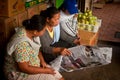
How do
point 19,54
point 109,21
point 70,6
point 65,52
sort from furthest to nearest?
point 109,21 → point 70,6 → point 65,52 → point 19,54

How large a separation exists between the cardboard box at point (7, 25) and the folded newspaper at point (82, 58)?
0.48 meters

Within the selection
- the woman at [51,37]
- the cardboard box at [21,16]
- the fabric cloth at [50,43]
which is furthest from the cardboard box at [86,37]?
the cardboard box at [21,16]

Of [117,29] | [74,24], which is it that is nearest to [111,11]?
[117,29]

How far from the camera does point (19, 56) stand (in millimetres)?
1519

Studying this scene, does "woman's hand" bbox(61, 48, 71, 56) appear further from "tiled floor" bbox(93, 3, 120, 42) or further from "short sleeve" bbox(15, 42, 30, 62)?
"tiled floor" bbox(93, 3, 120, 42)

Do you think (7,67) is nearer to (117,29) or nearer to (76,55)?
(76,55)

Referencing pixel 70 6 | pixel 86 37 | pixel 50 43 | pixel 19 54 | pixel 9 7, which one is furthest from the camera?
pixel 86 37

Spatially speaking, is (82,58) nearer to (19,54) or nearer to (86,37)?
(86,37)

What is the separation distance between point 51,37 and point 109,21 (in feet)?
10.7

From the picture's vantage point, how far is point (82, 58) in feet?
6.87

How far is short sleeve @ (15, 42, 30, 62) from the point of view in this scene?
1.52 meters

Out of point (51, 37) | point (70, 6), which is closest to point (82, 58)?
point (51, 37)

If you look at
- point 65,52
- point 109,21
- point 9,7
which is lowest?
point 109,21

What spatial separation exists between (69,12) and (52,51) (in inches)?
21.2
